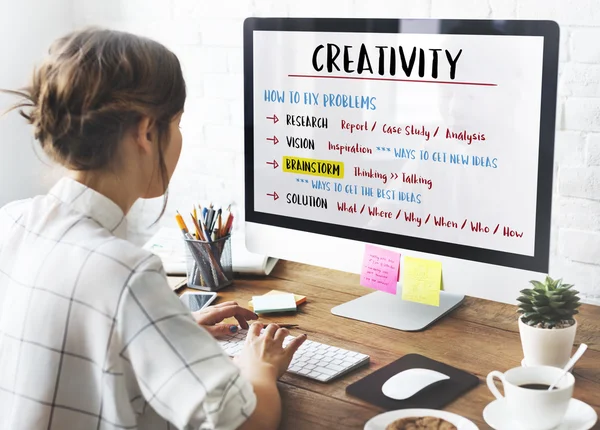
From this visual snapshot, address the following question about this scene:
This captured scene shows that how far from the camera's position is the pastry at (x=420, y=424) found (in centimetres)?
104

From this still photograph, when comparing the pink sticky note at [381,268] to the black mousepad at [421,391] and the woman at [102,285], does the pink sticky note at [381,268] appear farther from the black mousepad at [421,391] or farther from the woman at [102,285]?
the woman at [102,285]

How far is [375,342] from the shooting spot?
134cm

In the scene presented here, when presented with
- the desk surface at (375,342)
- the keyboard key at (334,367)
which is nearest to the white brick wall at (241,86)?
the desk surface at (375,342)

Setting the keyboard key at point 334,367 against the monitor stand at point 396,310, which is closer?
the keyboard key at point 334,367

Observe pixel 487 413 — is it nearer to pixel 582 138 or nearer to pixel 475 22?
pixel 475 22

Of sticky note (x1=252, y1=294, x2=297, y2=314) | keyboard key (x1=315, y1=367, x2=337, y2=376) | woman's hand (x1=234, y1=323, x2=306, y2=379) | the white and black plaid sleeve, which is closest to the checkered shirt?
the white and black plaid sleeve

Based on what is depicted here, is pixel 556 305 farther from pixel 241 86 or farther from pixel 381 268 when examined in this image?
pixel 241 86

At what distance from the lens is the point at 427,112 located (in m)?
1.31

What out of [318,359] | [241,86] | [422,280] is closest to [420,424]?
[318,359]

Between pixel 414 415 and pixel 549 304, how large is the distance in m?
0.30

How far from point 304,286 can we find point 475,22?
659 millimetres

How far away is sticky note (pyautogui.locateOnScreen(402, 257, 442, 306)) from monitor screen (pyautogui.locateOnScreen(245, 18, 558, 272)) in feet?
0.10

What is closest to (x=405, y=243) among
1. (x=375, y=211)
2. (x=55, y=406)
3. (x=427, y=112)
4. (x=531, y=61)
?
(x=375, y=211)

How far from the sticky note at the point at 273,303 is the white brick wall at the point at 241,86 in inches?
23.2
